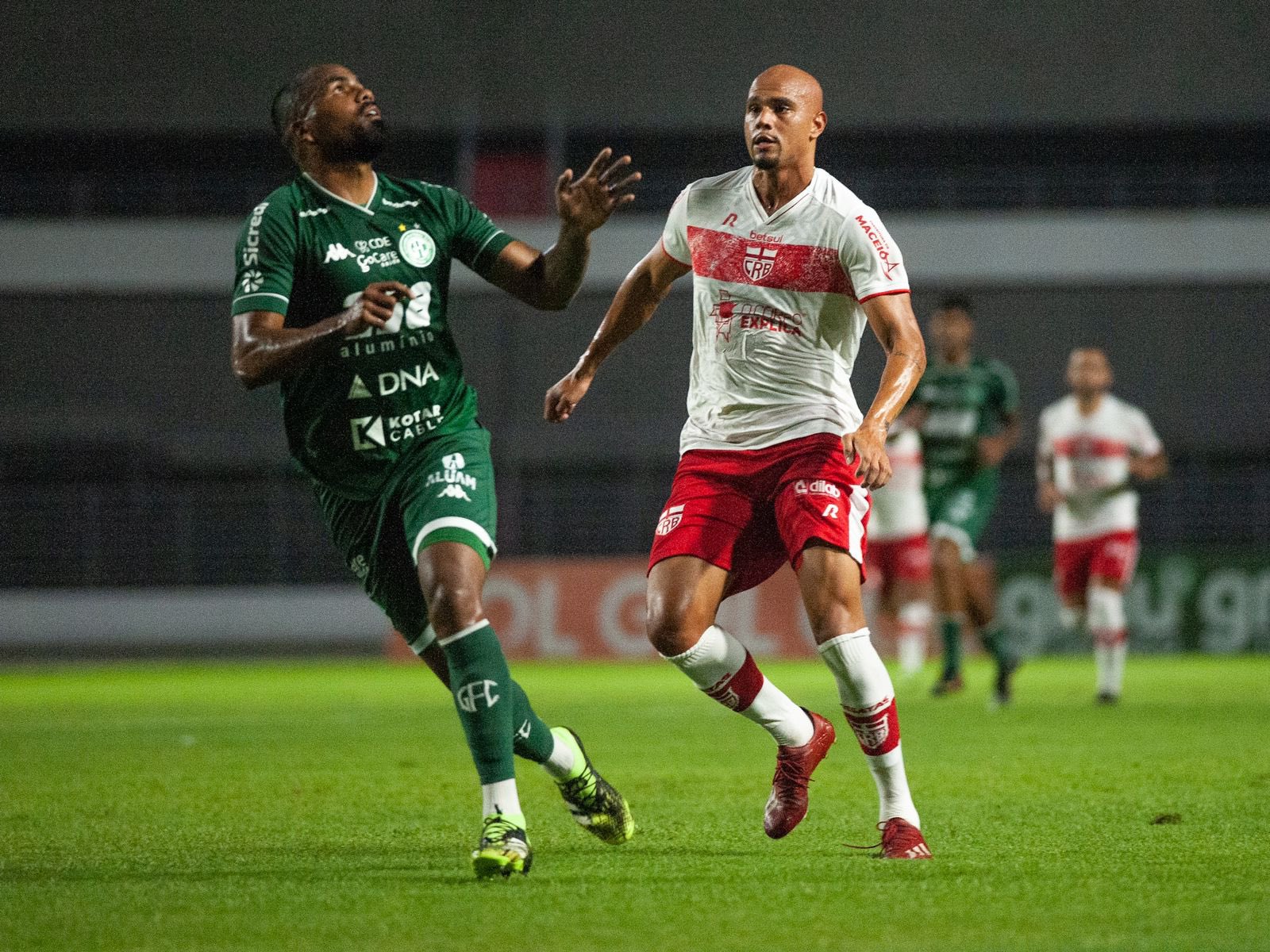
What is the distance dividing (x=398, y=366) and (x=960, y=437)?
23.9 feet

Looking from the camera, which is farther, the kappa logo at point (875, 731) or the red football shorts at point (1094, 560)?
the red football shorts at point (1094, 560)

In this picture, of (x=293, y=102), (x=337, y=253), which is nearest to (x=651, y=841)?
(x=337, y=253)

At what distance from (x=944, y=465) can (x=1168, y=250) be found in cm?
1597

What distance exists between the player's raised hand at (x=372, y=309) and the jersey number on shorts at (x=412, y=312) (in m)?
0.29

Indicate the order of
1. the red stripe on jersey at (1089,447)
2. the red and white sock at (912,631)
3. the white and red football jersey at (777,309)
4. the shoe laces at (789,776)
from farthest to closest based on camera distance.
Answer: the red and white sock at (912,631) < the red stripe on jersey at (1089,447) < the shoe laces at (789,776) < the white and red football jersey at (777,309)

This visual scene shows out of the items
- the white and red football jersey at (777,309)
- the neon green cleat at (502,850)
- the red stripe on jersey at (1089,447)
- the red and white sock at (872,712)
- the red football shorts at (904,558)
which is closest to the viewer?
the neon green cleat at (502,850)

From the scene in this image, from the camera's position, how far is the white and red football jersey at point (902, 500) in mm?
13469

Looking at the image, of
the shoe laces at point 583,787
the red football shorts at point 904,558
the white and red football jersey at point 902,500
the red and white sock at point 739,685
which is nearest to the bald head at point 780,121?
the red and white sock at point 739,685

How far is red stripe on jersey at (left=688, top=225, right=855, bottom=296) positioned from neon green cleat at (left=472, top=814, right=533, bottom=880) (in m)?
1.82

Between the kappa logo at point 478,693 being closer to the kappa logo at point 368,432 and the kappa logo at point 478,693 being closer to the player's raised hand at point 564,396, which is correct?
the kappa logo at point 368,432

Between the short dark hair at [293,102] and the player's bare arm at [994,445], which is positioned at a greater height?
the short dark hair at [293,102]

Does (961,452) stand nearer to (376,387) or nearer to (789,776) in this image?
(789,776)

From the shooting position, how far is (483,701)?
4.73m

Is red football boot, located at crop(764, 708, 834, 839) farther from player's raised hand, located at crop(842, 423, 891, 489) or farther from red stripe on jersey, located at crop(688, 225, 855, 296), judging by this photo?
red stripe on jersey, located at crop(688, 225, 855, 296)
